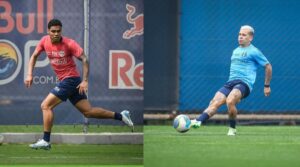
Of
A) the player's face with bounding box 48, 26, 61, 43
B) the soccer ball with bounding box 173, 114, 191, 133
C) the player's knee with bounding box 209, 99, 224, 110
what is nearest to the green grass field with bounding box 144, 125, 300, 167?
the soccer ball with bounding box 173, 114, 191, 133

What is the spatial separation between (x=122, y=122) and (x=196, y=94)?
1.65m

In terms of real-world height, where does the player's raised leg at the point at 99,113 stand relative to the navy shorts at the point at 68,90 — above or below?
below

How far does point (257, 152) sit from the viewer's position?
5297 millimetres

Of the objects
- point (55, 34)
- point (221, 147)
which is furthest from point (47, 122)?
point (221, 147)

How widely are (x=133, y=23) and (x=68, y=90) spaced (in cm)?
84

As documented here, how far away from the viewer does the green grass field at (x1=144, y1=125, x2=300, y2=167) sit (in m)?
4.75

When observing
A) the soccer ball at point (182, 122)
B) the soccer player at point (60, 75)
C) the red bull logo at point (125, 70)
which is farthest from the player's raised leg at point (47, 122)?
the soccer ball at point (182, 122)

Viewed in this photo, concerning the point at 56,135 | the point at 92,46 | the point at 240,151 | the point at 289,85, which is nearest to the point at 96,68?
the point at 92,46

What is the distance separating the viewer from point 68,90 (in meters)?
5.71

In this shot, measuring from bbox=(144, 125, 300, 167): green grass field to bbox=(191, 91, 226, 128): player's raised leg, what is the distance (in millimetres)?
112

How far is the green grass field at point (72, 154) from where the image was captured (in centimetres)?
488

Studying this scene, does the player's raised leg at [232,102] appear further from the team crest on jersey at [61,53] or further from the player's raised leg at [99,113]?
the team crest on jersey at [61,53]

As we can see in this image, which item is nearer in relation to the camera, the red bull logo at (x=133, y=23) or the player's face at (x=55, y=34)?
the player's face at (x=55, y=34)

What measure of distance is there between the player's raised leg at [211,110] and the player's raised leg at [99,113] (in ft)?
1.61
